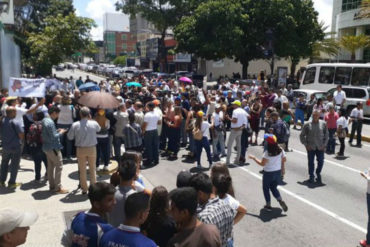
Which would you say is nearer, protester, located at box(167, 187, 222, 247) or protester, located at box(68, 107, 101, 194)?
protester, located at box(167, 187, 222, 247)

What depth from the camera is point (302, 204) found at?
774cm

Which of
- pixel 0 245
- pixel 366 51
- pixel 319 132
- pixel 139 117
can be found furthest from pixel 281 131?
pixel 366 51

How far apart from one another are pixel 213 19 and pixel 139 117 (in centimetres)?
2630

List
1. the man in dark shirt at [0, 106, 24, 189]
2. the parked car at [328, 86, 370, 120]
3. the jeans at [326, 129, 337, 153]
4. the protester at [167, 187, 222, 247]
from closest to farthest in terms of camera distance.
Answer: the protester at [167, 187, 222, 247] < the man in dark shirt at [0, 106, 24, 189] < the jeans at [326, 129, 337, 153] < the parked car at [328, 86, 370, 120]

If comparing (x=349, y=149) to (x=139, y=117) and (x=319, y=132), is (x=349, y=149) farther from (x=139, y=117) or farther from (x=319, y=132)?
(x=139, y=117)

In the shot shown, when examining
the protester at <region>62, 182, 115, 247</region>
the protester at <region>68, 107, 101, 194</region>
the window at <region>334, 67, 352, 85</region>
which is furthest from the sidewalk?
the window at <region>334, 67, 352, 85</region>

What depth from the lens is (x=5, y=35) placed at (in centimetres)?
2033

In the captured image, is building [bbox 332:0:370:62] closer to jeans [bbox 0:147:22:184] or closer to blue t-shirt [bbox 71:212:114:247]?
jeans [bbox 0:147:22:184]

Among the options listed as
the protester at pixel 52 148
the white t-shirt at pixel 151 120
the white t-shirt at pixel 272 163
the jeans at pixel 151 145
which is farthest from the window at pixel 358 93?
the protester at pixel 52 148

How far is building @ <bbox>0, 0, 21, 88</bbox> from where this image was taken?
1934cm

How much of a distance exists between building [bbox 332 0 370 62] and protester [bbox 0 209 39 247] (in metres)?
39.2

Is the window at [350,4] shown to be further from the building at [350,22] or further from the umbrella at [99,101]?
the umbrella at [99,101]

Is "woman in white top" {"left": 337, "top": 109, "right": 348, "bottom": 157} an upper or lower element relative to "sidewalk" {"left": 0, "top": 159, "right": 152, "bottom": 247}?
upper

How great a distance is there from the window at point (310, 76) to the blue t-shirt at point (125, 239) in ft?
75.5
